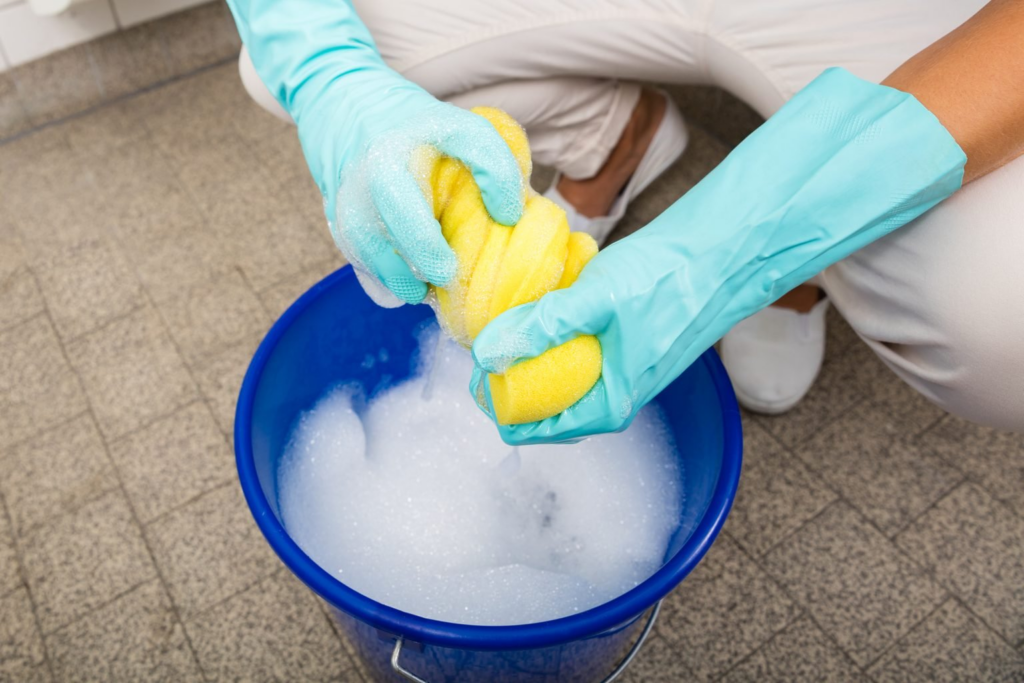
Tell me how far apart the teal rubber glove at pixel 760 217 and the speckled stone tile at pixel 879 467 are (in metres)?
0.52

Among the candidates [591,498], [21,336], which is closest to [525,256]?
[591,498]

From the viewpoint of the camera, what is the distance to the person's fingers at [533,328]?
0.59m

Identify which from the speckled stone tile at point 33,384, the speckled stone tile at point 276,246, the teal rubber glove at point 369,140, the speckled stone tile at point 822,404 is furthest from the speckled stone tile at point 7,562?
the speckled stone tile at point 822,404

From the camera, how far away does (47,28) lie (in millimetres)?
1545

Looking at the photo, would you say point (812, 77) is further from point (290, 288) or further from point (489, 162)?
point (290, 288)

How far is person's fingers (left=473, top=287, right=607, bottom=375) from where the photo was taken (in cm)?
59

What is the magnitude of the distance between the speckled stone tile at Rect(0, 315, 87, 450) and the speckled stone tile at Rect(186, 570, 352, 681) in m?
0.41

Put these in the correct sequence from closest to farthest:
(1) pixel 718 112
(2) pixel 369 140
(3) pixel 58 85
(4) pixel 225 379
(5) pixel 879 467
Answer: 1. (2) pixel 369 140
2. (5) pixel 879 467
3. (4) pixel 225 379
4. (1) pixel 718 112
5. (3) pixel 58 85

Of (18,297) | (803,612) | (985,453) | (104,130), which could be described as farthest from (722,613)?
(104,130)

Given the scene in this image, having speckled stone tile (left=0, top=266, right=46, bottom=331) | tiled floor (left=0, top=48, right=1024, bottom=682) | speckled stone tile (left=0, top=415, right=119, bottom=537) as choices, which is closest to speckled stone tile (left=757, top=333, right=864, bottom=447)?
tiled floor (left=0, top=48, right=1024, bottom=682)

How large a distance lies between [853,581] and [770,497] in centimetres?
14

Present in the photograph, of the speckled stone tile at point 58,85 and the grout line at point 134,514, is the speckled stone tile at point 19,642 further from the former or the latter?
the speckled stone tile at point 58,85

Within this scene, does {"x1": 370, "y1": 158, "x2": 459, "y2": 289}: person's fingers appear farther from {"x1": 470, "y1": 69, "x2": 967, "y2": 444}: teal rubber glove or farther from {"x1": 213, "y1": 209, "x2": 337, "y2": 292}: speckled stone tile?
{"x1": 213, "y1": 209, "x2": 337, "y2": 292}: speckled stone tile

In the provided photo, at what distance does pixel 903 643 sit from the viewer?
95cm
